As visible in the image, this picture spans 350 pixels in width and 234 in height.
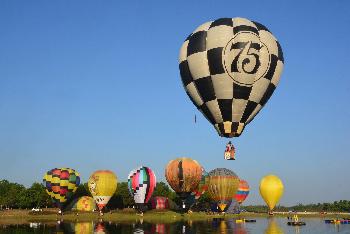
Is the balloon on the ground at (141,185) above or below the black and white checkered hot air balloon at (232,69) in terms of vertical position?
below

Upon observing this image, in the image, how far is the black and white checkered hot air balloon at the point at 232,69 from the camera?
30984 mm

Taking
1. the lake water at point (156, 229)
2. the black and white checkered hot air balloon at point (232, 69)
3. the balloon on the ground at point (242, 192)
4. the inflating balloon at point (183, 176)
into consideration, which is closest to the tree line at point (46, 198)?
the balloon on the ground at point (242, 192)

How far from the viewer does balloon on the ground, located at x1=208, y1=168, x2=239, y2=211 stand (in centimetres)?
8431

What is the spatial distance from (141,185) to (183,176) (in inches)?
343

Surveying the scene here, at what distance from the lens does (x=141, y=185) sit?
266 feet

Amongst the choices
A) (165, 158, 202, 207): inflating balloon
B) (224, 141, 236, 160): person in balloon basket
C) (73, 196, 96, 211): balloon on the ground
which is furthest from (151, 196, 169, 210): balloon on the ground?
(224, 141, 236, 160): person in balloon basket

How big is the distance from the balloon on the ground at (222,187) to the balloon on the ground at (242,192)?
1677 cm

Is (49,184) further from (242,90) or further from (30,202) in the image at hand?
(242,90)

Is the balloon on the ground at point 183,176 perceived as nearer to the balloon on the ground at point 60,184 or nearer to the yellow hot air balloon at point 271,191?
the balloon on the ground at point 60,184

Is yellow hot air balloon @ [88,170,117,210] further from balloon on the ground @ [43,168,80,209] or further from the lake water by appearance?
the lake water

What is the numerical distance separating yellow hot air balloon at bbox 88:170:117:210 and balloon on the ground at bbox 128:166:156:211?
4928 millimetres

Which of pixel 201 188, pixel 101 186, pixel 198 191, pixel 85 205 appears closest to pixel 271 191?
pixel 201 188

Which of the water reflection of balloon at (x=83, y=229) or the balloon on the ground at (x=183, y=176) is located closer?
the water reflection of balloon at (x=83, y=229)

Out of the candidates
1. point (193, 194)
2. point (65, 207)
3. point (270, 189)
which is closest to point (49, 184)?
point (65, 207)
